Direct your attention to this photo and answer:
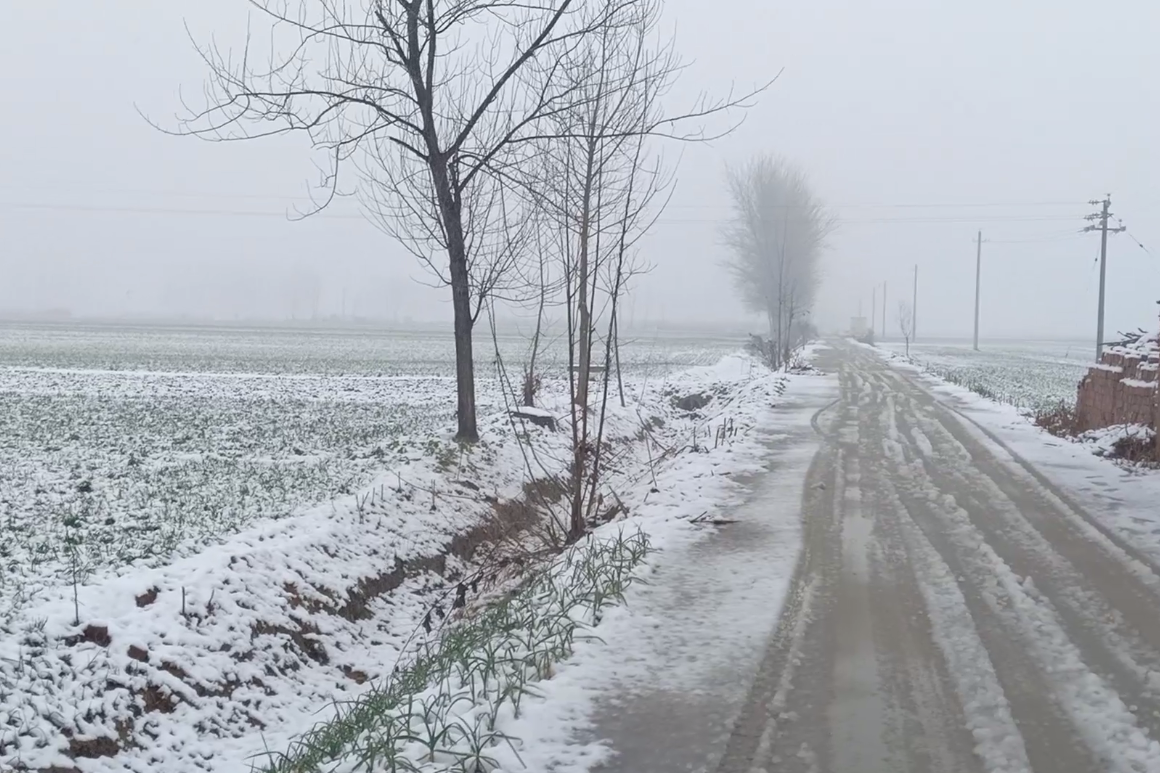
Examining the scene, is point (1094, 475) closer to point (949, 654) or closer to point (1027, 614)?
point (1027, 614)

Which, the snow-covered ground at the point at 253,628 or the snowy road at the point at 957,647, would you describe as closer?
the snowy road at the point at 957,647

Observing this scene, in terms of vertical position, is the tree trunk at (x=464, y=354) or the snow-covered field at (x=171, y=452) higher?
the tree trunk at (x=464, y=354)

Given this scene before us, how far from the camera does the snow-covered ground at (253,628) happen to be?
578 centimetres

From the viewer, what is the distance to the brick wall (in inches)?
523

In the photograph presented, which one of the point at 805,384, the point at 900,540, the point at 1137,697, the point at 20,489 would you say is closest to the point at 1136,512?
the point at 900,540

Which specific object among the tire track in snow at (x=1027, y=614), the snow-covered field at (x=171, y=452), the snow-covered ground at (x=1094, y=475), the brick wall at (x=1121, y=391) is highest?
the brick wall at (x=1121, y=391)

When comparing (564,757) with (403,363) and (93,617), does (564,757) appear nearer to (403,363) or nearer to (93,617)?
(93,617)

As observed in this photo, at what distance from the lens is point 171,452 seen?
13742mm

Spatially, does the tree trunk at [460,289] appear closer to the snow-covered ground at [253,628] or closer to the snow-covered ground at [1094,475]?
the snow-covered ground at [253,628]

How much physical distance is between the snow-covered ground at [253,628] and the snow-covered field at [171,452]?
1.70 ft

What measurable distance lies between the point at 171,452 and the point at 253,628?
7.23 m

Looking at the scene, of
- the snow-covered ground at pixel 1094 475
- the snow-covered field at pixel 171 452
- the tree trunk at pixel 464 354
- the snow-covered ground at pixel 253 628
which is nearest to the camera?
the snow-covered ground at pixel 253 628

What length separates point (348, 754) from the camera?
448 cm

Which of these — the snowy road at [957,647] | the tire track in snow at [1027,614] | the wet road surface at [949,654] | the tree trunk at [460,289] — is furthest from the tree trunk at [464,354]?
the tire track in snow at [1027,614]
